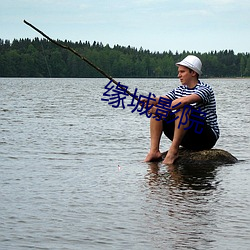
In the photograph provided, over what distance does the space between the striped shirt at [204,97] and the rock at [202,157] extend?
0.36m

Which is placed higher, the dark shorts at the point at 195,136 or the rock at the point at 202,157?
the dark shorts at the point at 195,136

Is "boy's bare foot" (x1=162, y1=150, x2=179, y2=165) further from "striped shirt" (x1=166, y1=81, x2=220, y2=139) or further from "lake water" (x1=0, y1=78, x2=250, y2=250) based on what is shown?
"striped shirt" (x1=166, y1=81, x2=220, y2=139)

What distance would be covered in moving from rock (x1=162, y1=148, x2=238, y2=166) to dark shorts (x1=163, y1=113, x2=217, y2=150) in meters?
0.07

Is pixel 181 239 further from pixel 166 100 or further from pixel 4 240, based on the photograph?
pixel 166 100

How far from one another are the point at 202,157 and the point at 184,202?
270cm

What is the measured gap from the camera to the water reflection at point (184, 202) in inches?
196

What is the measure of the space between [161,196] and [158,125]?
88.3 inches

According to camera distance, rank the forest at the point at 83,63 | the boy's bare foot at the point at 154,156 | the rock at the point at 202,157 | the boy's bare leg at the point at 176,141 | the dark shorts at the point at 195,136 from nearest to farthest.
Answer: the boy's bare leg at the point at 176,141, the dark shorts at the point at 195,136, the rock at the point at 202,157, the boy's bare foot at the point at 154,156, the forest at the point at 83,63

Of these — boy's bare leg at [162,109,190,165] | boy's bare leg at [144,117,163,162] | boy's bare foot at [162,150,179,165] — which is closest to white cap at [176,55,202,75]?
boy's bare leg at [162,109,190,165]

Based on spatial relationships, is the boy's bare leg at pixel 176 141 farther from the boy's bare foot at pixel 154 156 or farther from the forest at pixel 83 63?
the forest at pixel 83 63

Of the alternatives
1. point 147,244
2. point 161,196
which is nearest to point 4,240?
point 147,244

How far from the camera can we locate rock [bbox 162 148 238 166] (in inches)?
345

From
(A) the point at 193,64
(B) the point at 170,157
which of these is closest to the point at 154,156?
(B) the point at 170,157

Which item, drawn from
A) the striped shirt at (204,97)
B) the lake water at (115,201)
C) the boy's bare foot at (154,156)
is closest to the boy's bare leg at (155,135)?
the boy's bare foot at (154,156)
